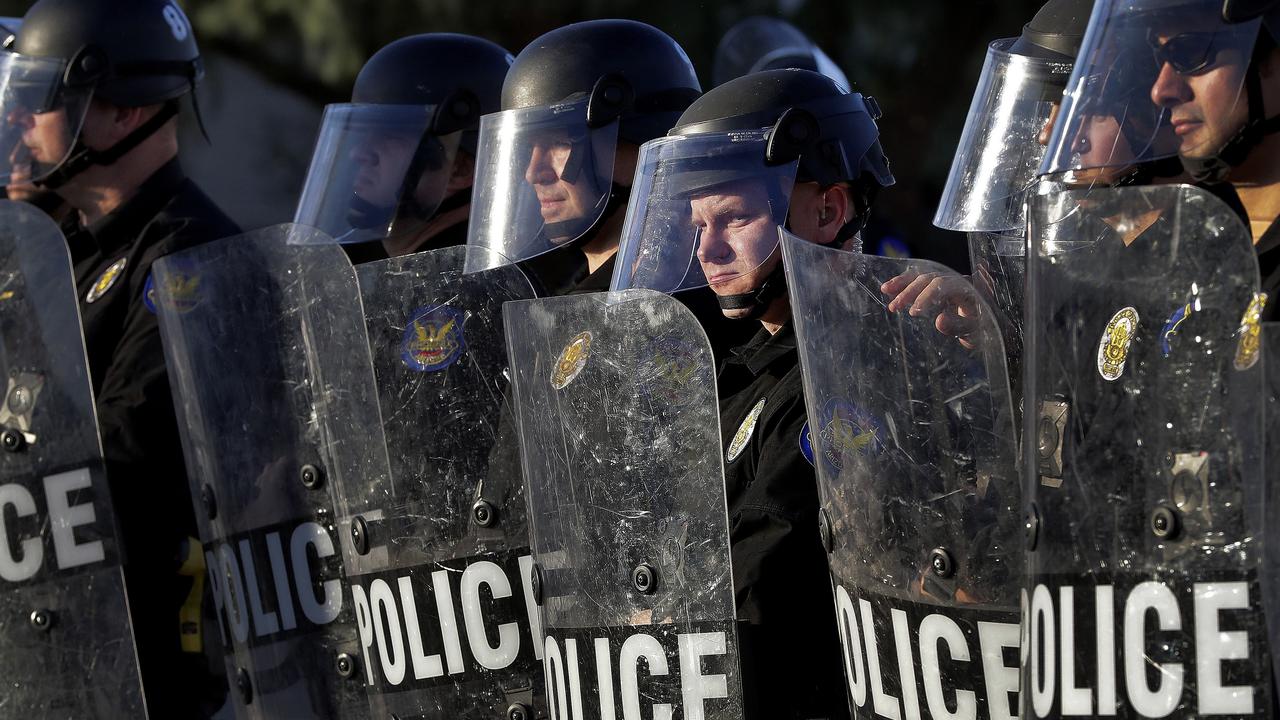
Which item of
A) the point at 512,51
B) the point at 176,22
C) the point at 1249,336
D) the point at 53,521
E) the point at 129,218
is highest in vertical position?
the point at 512,51

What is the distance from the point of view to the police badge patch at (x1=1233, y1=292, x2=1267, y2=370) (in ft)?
5.77

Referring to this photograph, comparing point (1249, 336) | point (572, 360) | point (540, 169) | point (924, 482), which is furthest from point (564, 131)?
point (1249, 336)

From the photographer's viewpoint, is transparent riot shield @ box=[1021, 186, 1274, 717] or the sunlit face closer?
transparent riot shield @ box=[1021, 186, 1274, 717]

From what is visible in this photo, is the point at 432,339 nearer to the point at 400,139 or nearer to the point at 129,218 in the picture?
the point at 400,139

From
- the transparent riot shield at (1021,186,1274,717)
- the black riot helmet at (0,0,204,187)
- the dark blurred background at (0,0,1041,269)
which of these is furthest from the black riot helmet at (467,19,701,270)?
the dark blurred background at (0,0,1041,269)

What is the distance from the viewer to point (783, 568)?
104 inches

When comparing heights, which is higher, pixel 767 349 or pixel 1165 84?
pixel 1165 84

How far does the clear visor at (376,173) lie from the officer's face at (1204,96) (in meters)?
1.91

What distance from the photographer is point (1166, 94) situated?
2246 millimetres

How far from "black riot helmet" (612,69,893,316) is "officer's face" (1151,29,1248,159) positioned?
0.76 metres

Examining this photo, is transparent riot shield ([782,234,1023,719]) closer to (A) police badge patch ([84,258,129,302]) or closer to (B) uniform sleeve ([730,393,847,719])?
(B) uniform sleeve ([730,393,847,719])

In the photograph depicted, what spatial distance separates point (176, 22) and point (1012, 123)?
2.47 m

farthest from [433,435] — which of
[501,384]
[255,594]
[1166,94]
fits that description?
[1166,94]

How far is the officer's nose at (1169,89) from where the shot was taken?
2.24m
